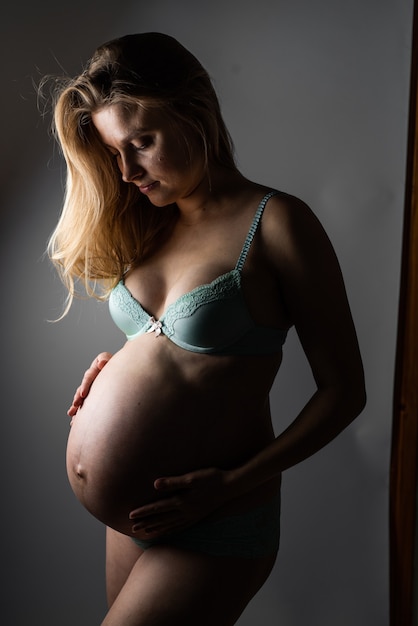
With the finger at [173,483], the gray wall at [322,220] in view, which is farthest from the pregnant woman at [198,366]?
the gray wall at [322,220]

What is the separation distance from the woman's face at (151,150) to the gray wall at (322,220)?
0.62 meters

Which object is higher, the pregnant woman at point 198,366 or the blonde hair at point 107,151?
the blonde hair at point 107,151

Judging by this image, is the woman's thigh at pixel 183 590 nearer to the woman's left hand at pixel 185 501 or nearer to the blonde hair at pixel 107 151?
the woman's left hand at pixel 185 501

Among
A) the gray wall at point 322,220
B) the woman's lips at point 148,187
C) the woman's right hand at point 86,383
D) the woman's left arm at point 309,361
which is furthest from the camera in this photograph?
the gray wall at point 322,220

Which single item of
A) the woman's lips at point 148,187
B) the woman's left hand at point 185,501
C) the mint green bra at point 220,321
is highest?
the woman's lips at point 148,187

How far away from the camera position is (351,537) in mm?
2014

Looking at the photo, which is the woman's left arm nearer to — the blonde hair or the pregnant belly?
the pregnant belly

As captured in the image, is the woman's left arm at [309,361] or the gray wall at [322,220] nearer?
the woman's left arm at [309,361]

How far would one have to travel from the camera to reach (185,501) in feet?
4.27

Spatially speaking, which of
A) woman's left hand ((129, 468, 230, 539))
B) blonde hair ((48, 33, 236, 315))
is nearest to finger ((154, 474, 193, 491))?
woman's left hand ((129, 468, 230, 539))

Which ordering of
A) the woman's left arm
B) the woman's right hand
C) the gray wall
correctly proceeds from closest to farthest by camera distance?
the woman's left arm → the woman's right hand → the gray wall

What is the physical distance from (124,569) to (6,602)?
909mm

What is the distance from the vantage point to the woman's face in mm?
1356

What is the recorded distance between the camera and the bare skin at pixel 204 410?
4.26 ft
